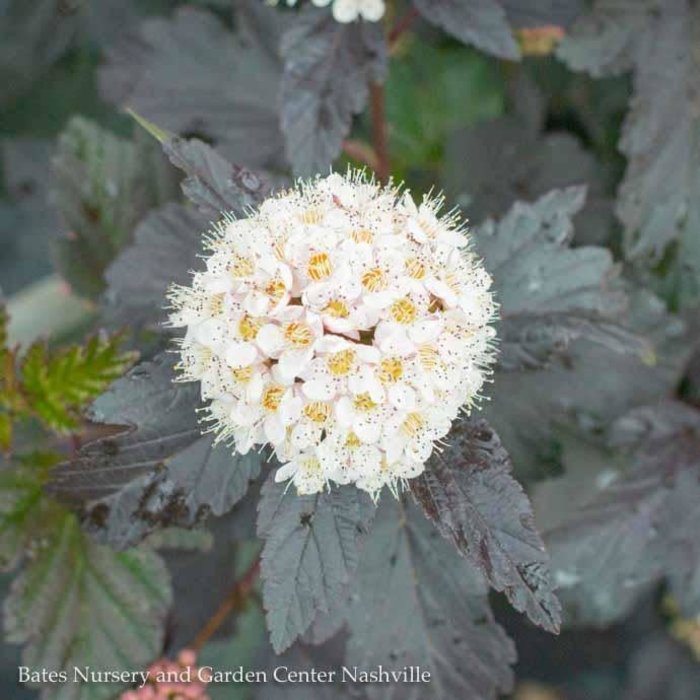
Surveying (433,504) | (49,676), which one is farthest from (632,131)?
(49,676)

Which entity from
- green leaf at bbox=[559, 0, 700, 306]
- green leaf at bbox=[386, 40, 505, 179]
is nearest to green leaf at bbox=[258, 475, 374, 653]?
green leaf at bbox=[559, 0, 700, 306]

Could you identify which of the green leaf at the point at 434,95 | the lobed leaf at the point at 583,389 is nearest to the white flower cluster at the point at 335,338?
the lobed leaf at the point at 583,389

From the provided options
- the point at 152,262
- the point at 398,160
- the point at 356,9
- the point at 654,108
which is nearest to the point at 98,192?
the point at 152,262

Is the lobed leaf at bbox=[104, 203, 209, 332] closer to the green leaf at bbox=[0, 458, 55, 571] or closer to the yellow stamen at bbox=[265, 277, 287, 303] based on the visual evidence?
the green leaf at bbox=[0, 458, 55, 571]

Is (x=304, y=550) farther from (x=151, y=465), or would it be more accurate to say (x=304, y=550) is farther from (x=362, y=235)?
(x=362, y=235)

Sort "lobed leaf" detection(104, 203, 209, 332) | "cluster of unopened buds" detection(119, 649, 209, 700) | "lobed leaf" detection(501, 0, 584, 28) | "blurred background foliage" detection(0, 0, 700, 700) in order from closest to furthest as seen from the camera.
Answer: "cluster of unopened buds" detection(119, 649, 209, 700), "lobed leaf" detection(104, 203, 209, 332), "lobed leaf" detection(501, 0, 584, 28), "blurred background foliage" detection(0, 0, 700, 700)

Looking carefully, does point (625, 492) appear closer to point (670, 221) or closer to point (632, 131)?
point (670, 221)

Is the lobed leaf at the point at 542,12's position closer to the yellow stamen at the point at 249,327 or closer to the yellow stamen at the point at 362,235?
the yellow stamen at the point at 362,235
